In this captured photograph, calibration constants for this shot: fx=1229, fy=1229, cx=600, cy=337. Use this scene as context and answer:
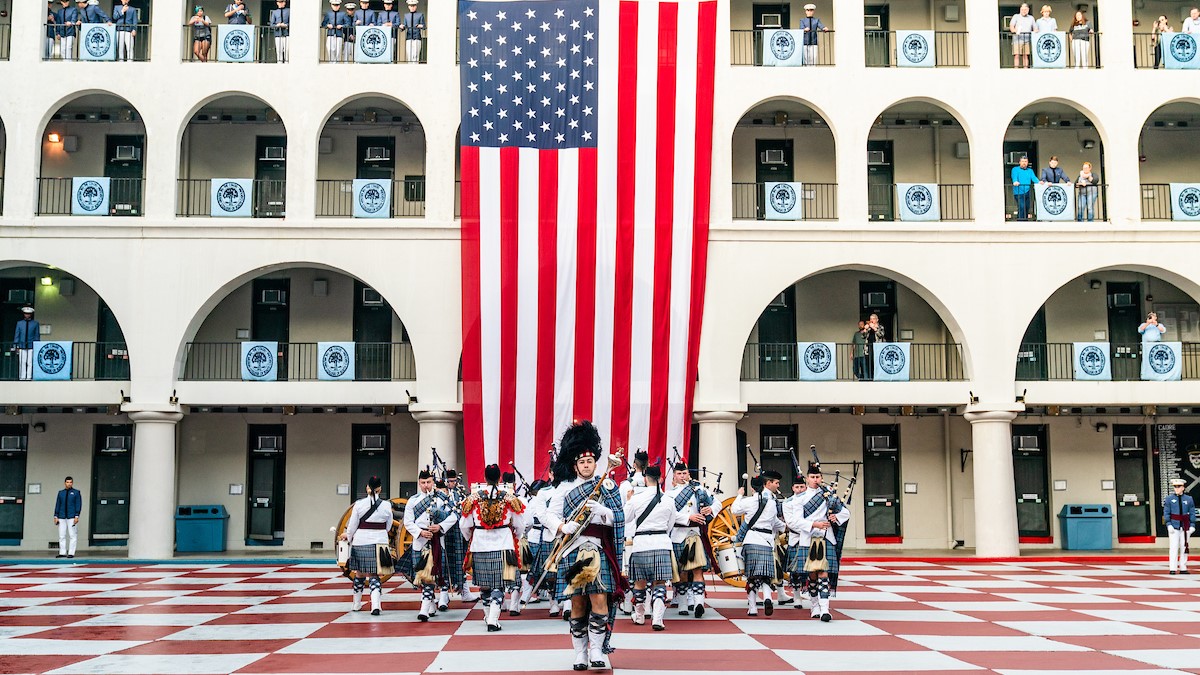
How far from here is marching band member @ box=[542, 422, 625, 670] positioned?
34.2ft

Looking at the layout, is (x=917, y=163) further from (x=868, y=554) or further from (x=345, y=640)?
(x=345, y=640)

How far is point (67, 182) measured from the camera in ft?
95.2

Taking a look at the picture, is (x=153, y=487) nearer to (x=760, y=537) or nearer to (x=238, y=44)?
(x=238, y=44)

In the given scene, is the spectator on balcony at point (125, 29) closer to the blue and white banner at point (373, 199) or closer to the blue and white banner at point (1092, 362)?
the blue and white banner at point (373, 199)

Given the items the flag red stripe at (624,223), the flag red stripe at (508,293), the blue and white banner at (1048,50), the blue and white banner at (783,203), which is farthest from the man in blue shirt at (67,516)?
the blue and white banner at (1048,50)

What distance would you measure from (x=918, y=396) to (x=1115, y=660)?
16.4 metres

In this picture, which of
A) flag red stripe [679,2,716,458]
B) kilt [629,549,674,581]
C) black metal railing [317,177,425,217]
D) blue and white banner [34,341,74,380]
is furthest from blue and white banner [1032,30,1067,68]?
blue and white banner [34,341,74,380]

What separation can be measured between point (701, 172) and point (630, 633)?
14.9 metres

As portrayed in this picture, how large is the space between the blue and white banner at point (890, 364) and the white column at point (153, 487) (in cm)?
1534

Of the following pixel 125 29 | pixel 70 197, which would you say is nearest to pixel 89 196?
pixel 70 197

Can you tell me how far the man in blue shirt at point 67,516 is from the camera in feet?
86.7

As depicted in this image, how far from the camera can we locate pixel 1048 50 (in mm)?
27672

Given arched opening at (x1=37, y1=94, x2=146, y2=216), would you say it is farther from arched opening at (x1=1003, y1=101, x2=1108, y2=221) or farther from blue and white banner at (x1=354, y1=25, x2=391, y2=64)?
arched opening at (x1=1003, y1=101, x2=1108, y2=221)

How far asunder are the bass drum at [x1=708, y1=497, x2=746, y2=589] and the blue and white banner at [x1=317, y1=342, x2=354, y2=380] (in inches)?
509
